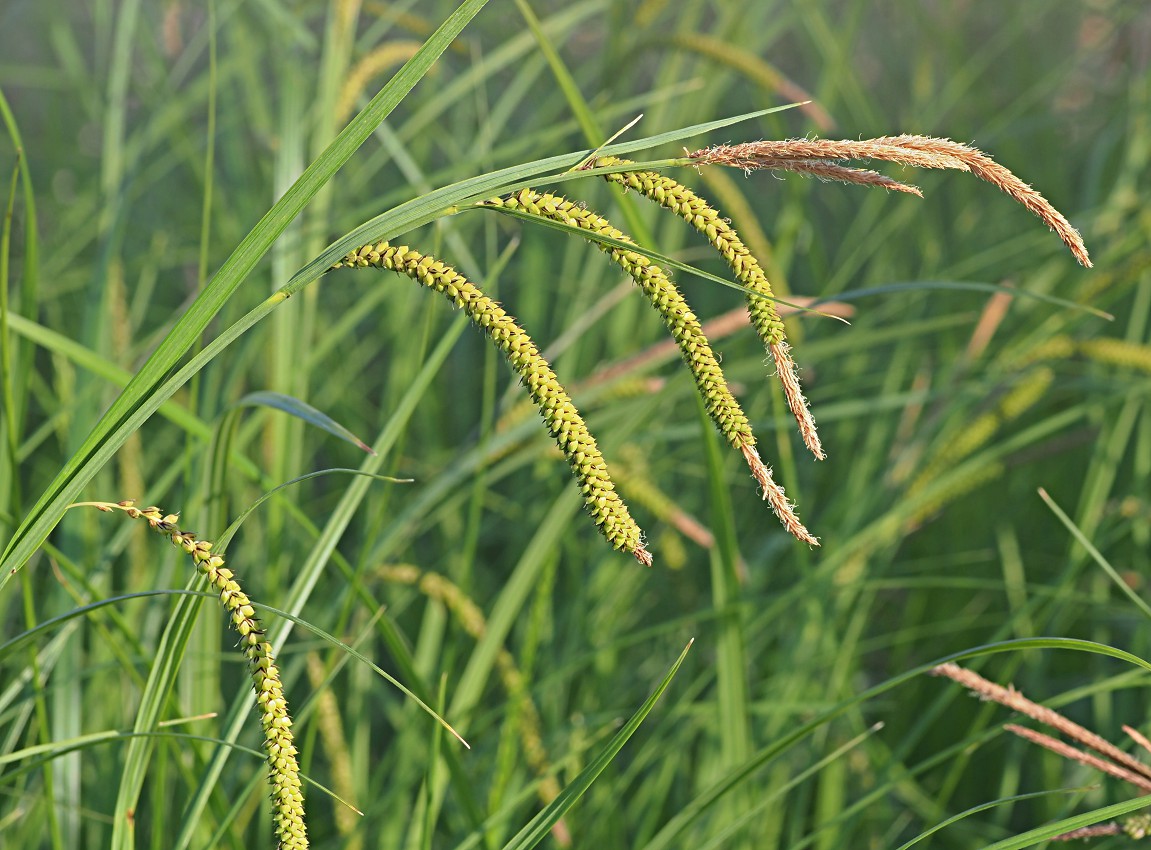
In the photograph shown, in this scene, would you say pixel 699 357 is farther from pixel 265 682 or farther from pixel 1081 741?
pixel 1081 741

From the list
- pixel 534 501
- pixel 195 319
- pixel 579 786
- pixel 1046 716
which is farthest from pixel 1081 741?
pixel 534 501

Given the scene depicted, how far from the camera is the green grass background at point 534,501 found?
4.65 ft

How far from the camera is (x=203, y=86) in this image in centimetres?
304

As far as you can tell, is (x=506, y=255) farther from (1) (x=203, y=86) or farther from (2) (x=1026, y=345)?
(1) (x=203, y=86)

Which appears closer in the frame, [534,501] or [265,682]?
[265,682]

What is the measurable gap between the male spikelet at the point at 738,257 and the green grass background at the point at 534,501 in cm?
9

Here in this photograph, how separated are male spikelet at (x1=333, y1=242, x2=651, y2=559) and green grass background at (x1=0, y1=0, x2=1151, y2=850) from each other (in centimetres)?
4


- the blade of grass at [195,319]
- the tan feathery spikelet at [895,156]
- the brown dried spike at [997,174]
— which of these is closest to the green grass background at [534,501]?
the blade of grass at [195,319]

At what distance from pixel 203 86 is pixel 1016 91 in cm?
333

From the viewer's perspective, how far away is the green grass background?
1416 mm

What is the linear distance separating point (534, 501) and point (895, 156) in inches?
77.9

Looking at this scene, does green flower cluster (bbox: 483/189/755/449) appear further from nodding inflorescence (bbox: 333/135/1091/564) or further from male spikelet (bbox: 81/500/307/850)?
male spikelet (bbox: 81/500/307/850)

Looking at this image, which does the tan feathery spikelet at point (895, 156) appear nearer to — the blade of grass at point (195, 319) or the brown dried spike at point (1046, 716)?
the blade of grass at point (195, 319)

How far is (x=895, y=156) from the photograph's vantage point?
78 centimetres
